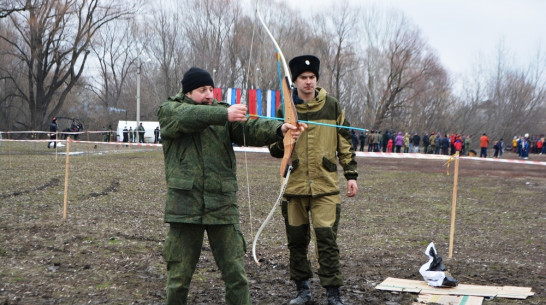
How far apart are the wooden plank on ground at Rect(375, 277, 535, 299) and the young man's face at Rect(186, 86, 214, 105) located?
2.56m

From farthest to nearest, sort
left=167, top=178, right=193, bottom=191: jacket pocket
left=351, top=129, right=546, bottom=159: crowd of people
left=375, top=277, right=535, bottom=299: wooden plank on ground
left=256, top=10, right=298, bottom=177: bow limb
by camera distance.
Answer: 1. left=351, top=129, right=546, bottom=159: crowd of people
2. left=375, top=277, right=535, bottom=299: wooden plank on ground
3. left=256, top=10, right=298, bottom=177: bow limb
4. left=167, top=178, right=193, bottom=191: jacket pocket

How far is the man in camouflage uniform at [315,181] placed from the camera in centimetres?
480

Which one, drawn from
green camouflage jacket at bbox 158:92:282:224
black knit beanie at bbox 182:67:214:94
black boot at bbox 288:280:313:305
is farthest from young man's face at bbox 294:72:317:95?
black boot at bbox 288:280:313:305

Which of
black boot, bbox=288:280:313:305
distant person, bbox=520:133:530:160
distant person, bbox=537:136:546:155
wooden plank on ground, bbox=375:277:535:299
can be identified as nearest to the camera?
black boot, bbox=288:280:313:305

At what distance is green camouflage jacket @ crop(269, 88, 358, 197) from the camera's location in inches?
190

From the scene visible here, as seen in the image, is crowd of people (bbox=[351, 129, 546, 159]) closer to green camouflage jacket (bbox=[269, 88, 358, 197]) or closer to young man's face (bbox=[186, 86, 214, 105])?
green camouflage jacket (bbox=[269, 88, 358, 197])

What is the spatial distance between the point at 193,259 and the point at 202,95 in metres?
1.16

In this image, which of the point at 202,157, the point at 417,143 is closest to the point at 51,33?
the point at 417,143

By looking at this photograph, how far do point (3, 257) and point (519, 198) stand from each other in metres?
12.0

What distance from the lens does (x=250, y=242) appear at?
25.7 ft

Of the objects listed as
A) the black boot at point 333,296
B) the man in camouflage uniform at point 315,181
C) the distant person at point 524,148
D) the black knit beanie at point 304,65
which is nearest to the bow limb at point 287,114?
the man in camouflage uniform at point 315,181

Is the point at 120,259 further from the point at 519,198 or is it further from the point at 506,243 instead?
the point at 519,198

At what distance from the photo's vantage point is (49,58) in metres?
47.8

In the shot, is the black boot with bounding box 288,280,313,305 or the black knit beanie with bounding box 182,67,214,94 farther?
the black boot with bounding box 288,280,313,305
